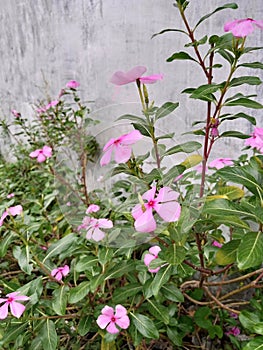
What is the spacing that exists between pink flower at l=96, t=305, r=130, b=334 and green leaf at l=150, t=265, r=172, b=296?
0.41 ft

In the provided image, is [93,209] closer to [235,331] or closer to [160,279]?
[160,279]

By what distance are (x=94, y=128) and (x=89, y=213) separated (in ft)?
0.83

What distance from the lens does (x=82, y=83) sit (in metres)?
2.59

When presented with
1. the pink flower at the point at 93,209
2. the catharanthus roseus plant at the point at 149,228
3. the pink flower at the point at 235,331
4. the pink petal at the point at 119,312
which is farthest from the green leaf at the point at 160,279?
the pink flower at the point at 235,331

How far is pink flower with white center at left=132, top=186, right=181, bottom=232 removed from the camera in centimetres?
80

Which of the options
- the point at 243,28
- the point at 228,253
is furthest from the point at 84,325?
the point at 243,28

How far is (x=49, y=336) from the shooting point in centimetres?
110

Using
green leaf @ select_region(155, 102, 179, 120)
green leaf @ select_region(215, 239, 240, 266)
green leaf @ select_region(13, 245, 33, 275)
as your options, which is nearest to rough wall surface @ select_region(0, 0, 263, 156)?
green leaf @ select_region(155, 102, 179, 120)

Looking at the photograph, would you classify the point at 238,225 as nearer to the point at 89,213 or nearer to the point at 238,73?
the point at 89,213

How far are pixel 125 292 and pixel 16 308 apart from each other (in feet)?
0.97

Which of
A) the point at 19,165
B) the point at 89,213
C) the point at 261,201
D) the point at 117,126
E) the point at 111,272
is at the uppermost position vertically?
the point at 117,126

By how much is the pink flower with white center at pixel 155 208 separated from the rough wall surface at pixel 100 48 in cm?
27

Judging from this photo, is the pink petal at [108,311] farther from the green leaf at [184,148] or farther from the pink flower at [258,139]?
the pink flower at [258,139]

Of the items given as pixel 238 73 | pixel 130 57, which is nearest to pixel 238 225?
pixel 238 73
